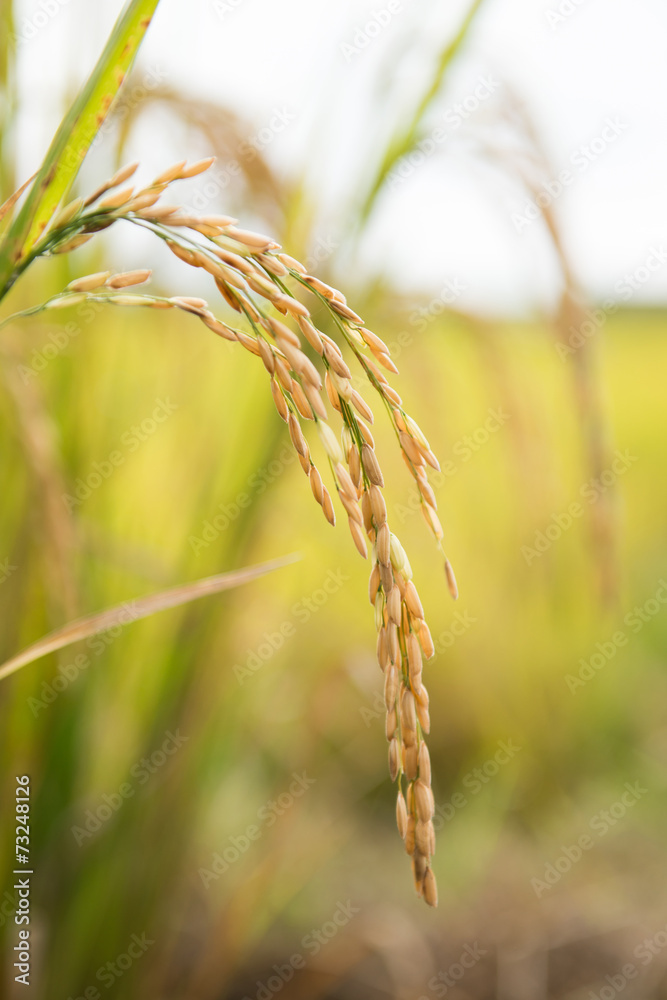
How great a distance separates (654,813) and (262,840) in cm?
129

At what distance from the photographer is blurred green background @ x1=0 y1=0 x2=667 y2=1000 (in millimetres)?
910

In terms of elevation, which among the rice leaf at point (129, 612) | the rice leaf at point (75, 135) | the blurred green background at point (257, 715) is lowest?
the blurred green background at point (257, 715)

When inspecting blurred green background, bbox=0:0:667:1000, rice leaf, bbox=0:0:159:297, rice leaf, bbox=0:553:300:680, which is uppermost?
rice leaf, bbox=0:0:159:297

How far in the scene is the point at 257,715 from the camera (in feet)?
4.77

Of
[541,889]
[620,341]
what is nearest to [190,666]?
[541,889]

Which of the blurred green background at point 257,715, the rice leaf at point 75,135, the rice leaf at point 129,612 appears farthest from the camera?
the blurred green background at point 257,715

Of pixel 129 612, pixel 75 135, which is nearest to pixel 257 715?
pixel 129 612

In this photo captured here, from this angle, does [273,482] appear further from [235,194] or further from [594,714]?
[594,714]

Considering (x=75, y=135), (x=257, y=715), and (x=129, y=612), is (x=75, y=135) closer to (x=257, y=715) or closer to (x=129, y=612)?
(x=129, y=612)

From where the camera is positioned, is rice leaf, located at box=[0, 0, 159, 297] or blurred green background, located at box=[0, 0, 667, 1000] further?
blurred green background, located at box=[0, 0, 667, 1000]

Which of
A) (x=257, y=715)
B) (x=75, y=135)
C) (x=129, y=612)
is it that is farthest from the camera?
(x=257, y=715)

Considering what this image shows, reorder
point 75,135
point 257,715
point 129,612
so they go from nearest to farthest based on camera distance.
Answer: point 75,135 < point 129,612 < point 257,715

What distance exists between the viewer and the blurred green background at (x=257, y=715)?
910mm

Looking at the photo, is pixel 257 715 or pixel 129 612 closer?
pixel 129 612
